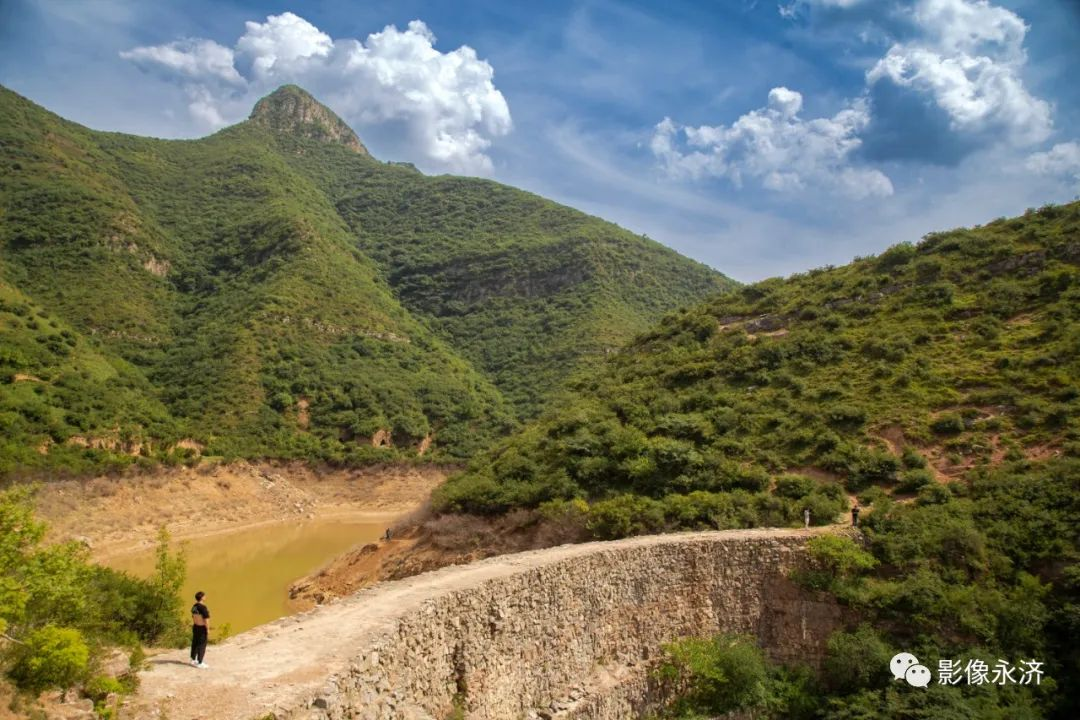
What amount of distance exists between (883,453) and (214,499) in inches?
1453

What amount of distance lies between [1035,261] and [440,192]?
330 ft

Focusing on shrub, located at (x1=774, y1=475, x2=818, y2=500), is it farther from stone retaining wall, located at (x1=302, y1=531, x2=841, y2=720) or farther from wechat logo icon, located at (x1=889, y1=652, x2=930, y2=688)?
wechat logo icon, located at (x1=889, y1=652, x2=930, y2=688)

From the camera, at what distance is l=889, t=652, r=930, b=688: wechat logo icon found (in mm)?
12445

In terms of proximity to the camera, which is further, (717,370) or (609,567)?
(717,370)

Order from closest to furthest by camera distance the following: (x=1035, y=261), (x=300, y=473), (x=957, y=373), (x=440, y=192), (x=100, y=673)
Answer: (x=100, y=673), (x=957, y=373), (x=1035, y=261), (x=300, y=473), (x=440, y=192)

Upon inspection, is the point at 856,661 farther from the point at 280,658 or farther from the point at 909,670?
the point at 280,658

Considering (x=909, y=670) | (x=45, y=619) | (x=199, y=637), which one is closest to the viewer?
(x=45, y=619)

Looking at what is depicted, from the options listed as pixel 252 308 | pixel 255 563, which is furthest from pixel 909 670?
pixel 252 308

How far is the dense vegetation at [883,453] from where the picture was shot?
13078 millimetres

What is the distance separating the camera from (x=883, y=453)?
1878 cm

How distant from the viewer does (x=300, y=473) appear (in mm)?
48125

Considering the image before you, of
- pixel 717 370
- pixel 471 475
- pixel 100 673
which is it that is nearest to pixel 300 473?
pixel 471 475

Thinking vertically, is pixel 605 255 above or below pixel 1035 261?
above

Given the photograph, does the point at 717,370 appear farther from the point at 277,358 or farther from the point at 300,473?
the point at 277,358
